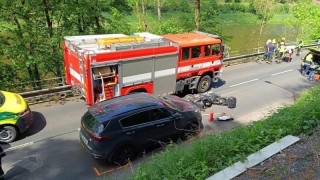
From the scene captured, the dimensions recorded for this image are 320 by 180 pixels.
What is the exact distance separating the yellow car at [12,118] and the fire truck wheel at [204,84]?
783 centimetres

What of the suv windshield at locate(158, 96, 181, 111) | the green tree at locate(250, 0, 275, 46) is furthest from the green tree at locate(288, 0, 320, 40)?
the suv windshield at locate(158, 96, 181, 111)

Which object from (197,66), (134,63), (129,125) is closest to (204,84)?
(197,66)

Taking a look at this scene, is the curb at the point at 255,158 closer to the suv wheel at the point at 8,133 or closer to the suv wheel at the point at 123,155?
the suv wheel at the point at 123,155

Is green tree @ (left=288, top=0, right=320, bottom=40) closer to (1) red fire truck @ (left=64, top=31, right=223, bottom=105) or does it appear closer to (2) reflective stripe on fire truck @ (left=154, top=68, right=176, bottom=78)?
(1) red fire truck @ (left=64, top=31, right=223, bottom=105)

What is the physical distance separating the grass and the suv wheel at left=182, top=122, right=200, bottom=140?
2.62 m

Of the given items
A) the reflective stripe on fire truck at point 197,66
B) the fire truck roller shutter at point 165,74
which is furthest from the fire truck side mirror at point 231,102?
the fire truck roller shutter at point 165,74

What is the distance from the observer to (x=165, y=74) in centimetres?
1221

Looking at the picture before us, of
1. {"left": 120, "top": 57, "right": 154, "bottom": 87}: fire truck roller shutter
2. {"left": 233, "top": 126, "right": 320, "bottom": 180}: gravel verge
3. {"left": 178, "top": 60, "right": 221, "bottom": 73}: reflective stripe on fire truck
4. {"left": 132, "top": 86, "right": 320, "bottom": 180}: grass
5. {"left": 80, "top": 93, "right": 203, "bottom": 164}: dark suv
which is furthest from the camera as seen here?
{"left": 178, "top": 60, "right": 221, "bottom": 73}: reflective stripe on fire truck

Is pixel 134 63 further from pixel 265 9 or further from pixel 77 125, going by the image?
pixel 265 9

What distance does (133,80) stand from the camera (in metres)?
11.3

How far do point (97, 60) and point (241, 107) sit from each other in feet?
21.4

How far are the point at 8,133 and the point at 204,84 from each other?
29.0ft

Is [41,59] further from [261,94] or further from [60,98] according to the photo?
[261,94]

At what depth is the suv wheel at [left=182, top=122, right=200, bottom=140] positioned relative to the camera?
911 cm
